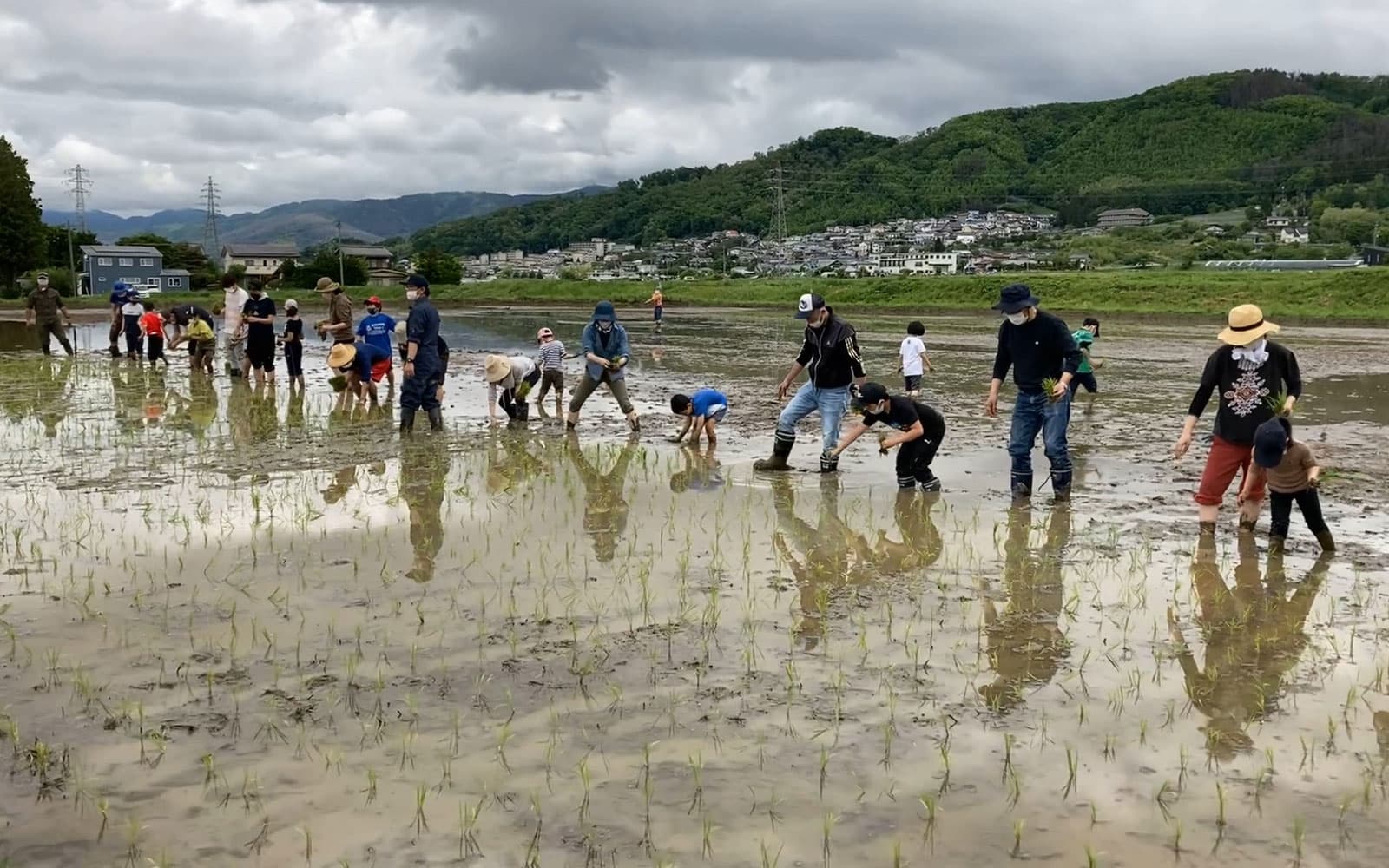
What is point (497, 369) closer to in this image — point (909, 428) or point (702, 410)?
point (702, 410)

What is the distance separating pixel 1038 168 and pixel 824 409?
521 ft

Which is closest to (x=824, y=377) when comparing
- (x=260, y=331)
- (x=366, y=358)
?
(x=366, y=358)

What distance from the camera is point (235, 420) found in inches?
549

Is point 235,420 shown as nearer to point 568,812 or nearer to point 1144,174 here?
point 568,812

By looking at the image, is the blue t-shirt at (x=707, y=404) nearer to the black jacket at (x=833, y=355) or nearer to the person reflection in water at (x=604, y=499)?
the person reflection in water at (x=604, y=499)

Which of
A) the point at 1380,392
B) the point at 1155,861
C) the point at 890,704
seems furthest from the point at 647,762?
the point at 1380,392

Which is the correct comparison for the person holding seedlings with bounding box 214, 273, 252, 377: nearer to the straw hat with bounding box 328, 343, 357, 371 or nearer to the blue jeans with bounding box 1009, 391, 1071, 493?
the straw hat with bounding box 328, 343, 357, 371

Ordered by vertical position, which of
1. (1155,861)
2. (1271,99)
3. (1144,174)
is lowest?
(1155,861)

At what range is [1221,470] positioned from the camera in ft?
26.9

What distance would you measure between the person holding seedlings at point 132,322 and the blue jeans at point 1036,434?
766 inches

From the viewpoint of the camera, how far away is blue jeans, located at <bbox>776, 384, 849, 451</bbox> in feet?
34.5

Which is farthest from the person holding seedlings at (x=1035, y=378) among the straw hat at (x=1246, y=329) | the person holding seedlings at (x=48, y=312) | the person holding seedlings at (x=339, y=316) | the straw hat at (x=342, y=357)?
the person holding seedlings at (x=48, y=312)

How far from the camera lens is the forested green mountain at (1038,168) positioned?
135000mm

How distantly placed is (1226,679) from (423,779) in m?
3.79
